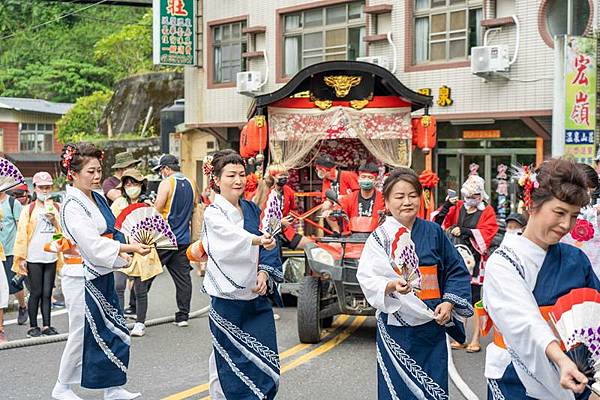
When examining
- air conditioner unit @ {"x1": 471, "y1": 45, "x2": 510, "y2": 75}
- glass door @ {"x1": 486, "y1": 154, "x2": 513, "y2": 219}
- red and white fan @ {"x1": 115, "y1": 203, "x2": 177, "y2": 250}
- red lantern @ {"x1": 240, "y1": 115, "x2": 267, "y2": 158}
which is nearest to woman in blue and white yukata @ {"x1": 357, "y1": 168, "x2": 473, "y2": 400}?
red and white fan @ {"x1": 115, "y1": 203, "x2": 177, "y2": 250}

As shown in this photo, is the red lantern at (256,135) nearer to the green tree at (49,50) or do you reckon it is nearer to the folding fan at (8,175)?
the folding fan at (8,175)

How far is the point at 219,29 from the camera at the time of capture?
22078 millimetres

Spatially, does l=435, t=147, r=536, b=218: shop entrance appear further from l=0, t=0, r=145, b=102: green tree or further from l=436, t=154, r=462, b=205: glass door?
l=0, t=0, r=145, b=102: green tree

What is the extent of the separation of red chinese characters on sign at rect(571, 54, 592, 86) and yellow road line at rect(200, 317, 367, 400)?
21.6ft

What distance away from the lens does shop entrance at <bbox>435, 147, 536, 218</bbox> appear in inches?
631

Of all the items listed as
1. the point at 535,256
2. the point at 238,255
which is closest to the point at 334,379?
the point at 238,255

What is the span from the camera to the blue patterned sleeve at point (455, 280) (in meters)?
5.06

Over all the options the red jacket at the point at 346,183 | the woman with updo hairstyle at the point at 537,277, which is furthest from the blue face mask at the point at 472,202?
the woman with updo hairstyle at the point at 537,277

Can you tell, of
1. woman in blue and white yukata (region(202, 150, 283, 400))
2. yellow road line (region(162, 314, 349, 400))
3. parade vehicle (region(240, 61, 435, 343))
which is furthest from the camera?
parade vehicle (region(240, 61, 435, 343))

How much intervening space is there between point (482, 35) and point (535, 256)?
515 inches

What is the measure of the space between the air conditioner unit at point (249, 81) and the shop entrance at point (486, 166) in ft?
17.0

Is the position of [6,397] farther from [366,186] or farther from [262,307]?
[366,186]

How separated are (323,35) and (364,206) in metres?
10.3

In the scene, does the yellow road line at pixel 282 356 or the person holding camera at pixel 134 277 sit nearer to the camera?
the yellow road line at pixel 282 356
